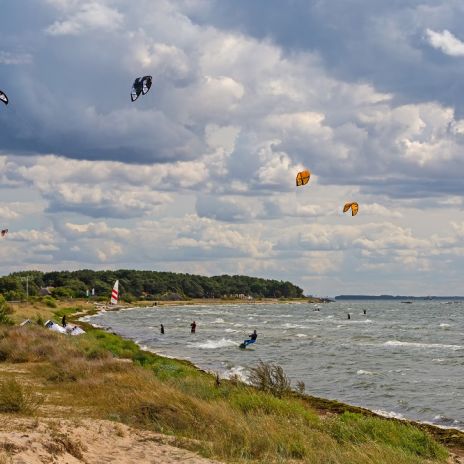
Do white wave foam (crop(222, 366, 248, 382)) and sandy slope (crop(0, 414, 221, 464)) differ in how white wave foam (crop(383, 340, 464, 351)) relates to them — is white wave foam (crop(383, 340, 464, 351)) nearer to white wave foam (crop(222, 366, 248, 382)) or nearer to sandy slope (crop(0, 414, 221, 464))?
white wave foam (crop(222, 366, 248, 382))

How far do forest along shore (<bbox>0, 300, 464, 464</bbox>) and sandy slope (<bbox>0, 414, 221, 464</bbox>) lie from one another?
0.07 feet

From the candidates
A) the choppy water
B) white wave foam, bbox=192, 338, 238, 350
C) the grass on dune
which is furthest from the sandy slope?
white wave foam, bbox=192, 338, 238, 350

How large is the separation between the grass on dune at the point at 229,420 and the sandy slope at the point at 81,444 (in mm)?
609

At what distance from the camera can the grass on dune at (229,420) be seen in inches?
473

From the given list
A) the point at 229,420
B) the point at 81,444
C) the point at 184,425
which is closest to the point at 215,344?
the point at 184,425

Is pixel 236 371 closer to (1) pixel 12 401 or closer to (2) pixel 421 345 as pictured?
(1) pixel 12 401

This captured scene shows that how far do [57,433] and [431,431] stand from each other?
1271 centimetres

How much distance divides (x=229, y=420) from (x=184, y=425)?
89cm

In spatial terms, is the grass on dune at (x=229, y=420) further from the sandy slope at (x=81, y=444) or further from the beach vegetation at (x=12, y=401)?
the beach vegetation at (x=12, y=401)

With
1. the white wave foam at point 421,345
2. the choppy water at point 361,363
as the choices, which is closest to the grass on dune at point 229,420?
the choppy water at point 361,363

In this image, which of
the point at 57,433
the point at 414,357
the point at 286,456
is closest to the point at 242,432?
the point at 286,456

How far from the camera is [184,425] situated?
13.7 metres

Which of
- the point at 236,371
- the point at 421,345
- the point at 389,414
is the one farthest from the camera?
the point at 421,345

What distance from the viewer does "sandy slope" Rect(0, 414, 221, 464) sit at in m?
9.84
